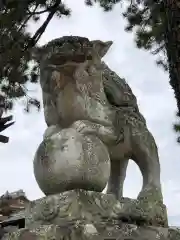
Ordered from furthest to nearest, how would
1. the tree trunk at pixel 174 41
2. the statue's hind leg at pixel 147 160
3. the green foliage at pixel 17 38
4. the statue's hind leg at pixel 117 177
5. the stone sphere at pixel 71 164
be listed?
the green foliage at pixel 17 38, the tree trunk at pixel 174 41, the statue's hind leg at pixel 117 177, the statue's hind leg at pixel 147 160, the stone sphere at pixel 71 164

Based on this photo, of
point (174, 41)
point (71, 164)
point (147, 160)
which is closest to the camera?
point (71, 164)

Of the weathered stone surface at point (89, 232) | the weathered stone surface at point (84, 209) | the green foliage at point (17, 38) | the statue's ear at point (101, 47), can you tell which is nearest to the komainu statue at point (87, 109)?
the statue's ear at point (101, 47)

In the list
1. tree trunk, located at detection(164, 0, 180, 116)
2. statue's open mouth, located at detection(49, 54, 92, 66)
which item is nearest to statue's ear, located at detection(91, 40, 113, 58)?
statue's open mouth, located at detection(49, 54, 92, 66)

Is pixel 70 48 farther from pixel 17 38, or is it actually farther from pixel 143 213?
pixel 17 38

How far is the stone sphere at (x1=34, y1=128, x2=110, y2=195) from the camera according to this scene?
2064 millimetres

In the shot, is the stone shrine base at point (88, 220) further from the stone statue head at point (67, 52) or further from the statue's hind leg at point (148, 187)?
the stone statue head at point (67, 52)

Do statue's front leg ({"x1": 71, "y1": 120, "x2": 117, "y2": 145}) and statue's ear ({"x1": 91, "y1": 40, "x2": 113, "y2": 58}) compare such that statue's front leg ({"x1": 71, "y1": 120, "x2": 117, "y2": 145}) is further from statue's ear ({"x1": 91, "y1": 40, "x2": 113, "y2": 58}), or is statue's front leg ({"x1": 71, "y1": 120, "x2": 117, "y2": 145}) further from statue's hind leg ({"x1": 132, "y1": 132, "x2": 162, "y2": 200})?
statue's ear ({"x1": 91, "y1": 40, "x2": 113, "y2": 58})

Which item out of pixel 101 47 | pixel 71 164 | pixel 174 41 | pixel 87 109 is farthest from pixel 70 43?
pixel 174 41

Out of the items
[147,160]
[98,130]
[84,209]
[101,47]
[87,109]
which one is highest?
[101,47]

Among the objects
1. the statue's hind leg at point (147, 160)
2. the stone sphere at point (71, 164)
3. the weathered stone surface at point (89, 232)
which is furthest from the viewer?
the statue's hind leg at point (147, 160)

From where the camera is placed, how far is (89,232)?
1.87 meters

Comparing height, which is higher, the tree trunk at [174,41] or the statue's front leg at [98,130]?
the tree trunk at [174,41]

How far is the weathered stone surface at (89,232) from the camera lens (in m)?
1.87

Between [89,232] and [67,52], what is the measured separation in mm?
923
